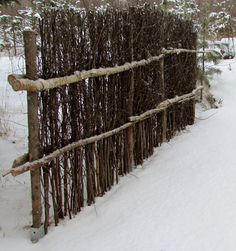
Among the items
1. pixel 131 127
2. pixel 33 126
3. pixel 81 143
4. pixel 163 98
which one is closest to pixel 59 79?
pixel 33 126

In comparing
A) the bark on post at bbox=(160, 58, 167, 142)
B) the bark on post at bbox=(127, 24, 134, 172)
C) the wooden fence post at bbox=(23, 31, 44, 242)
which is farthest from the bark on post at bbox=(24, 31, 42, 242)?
the bark on post at bbox=(160, 58, 167, 142)

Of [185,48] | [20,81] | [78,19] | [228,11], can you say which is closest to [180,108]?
[185,48]

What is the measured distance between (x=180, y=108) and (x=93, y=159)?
9.79ft

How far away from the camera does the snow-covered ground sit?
3.27 metres

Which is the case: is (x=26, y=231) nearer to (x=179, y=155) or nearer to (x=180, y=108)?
(x=179, y=155)

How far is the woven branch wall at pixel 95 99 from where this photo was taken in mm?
3650

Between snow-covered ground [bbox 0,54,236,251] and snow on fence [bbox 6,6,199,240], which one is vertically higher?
snow on fence [bbox 6,6,199,240]

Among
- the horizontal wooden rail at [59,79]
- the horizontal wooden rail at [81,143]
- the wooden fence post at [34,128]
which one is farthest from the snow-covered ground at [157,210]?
the horizontal wooden rail at [59,79]

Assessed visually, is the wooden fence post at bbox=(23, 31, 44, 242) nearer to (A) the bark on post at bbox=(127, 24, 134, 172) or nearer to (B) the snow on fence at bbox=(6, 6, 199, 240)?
(B) the snow on fence at bbox=(6, 6, 199, 240)

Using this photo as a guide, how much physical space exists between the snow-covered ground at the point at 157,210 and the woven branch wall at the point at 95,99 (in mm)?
221

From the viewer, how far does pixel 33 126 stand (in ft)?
11.5

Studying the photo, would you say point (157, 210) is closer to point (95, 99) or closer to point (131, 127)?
point (95, 99)

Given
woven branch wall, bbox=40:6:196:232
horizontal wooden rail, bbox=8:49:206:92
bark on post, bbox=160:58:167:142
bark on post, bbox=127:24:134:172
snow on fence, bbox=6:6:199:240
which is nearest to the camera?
Answer: horizontal wooden rail, bbox=8:49:206:92

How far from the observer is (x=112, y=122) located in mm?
4527
